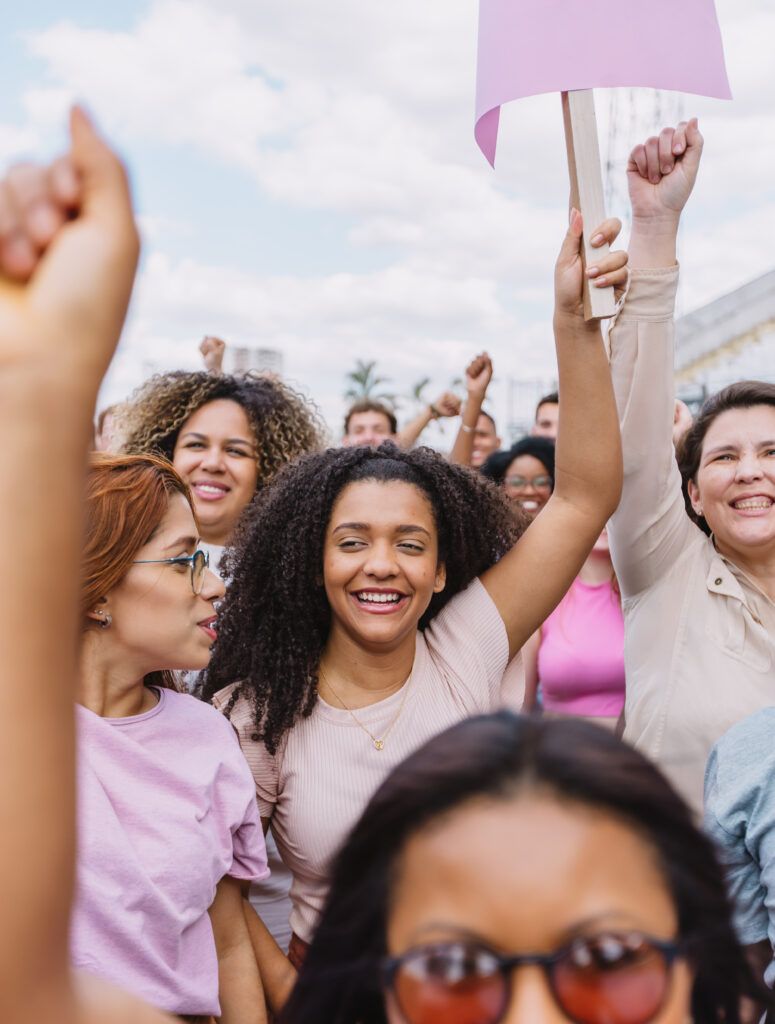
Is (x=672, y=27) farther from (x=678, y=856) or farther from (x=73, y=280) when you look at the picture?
(x=73, y=280)

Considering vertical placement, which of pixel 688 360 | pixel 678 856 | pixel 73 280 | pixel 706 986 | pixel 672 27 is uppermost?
pixel 688 360

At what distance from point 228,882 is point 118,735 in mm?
443

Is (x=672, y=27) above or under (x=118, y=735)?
above

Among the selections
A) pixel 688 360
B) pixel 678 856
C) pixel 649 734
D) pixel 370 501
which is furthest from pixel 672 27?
pixel 688 360

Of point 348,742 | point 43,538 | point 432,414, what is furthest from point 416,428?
point 43,538

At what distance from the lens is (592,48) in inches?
80.5

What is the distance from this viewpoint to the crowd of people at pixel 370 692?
52 cm

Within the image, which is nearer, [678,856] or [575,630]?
[678,856]

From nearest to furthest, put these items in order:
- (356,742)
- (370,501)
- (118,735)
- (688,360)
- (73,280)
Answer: (73,280) < (118,735) < (356,742) < (370,501) < (688,360)

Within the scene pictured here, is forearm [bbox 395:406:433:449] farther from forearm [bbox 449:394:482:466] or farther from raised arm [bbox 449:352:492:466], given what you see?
raised arm [bbox 449:352:492:466]

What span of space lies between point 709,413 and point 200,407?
180 cm

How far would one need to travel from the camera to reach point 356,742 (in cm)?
225

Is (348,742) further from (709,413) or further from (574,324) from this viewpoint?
(709,413)

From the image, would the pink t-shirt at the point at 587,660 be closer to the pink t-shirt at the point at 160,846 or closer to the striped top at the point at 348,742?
the striped top at the point at 348,742
